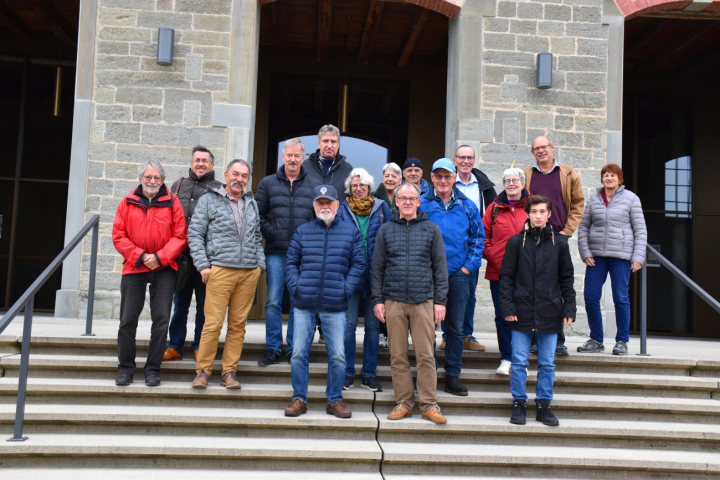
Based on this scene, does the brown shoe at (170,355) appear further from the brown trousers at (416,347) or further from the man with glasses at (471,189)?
the man with glasses at (471,189)

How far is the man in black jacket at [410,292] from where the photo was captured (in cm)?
371

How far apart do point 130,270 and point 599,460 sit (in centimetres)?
349

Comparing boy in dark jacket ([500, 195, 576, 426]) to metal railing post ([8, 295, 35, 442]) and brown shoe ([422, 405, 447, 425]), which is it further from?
metal railing post ([8, 295, 35, 442])

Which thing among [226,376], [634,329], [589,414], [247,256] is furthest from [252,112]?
[634,329]

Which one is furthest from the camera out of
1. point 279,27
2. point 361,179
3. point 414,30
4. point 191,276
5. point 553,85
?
point 279,27

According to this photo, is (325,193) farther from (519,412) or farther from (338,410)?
(519,412)

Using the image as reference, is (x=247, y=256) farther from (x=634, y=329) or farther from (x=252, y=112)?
(x=634, y=329)

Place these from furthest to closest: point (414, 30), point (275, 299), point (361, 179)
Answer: point (414, 30) → point (275, 299) → point (361, 179)

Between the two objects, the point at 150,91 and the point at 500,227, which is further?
the point at 150,91

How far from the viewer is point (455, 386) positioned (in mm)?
4043

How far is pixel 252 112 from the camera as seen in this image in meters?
6.32

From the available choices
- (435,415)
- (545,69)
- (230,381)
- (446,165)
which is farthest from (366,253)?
(545,69)

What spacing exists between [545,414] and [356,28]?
638 cm

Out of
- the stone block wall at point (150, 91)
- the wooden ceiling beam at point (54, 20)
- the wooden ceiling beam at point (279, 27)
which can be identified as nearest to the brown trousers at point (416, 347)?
the stone block wall at point (150, 91)
